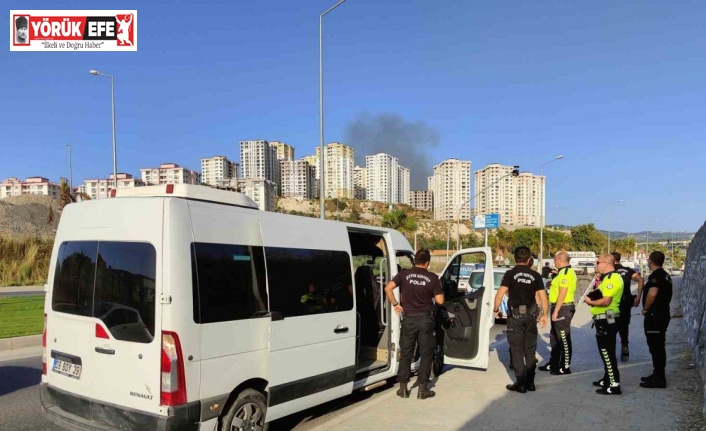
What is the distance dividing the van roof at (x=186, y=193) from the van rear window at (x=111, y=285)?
573mm

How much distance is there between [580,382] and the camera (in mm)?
7188

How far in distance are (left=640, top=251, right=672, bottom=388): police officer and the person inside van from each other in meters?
4.70

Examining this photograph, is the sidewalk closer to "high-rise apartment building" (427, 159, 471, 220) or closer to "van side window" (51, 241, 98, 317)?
"van side window" (51, 241, 98, 317)

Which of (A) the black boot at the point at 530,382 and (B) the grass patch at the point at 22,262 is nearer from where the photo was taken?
(A) the black boot at the point at 530,382

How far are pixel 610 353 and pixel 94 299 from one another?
6.38 metres

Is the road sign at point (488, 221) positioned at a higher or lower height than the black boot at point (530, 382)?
higher

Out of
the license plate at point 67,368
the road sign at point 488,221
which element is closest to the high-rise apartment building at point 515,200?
the road sign at point 488,221

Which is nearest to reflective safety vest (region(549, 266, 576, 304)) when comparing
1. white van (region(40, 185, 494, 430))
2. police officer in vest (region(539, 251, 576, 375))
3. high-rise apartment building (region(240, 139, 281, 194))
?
police officer in vest (region(539, 251, 576, 375))

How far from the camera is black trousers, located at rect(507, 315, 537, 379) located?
6625mm

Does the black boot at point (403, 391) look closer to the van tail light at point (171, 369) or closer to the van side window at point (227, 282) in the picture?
the van side window at point (227, 282)

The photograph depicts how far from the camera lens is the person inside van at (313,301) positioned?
5.18m

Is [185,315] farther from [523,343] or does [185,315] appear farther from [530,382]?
[530,382]

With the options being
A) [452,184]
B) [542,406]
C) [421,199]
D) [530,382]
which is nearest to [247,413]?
[542,406]

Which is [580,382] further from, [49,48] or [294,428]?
[49,48]
